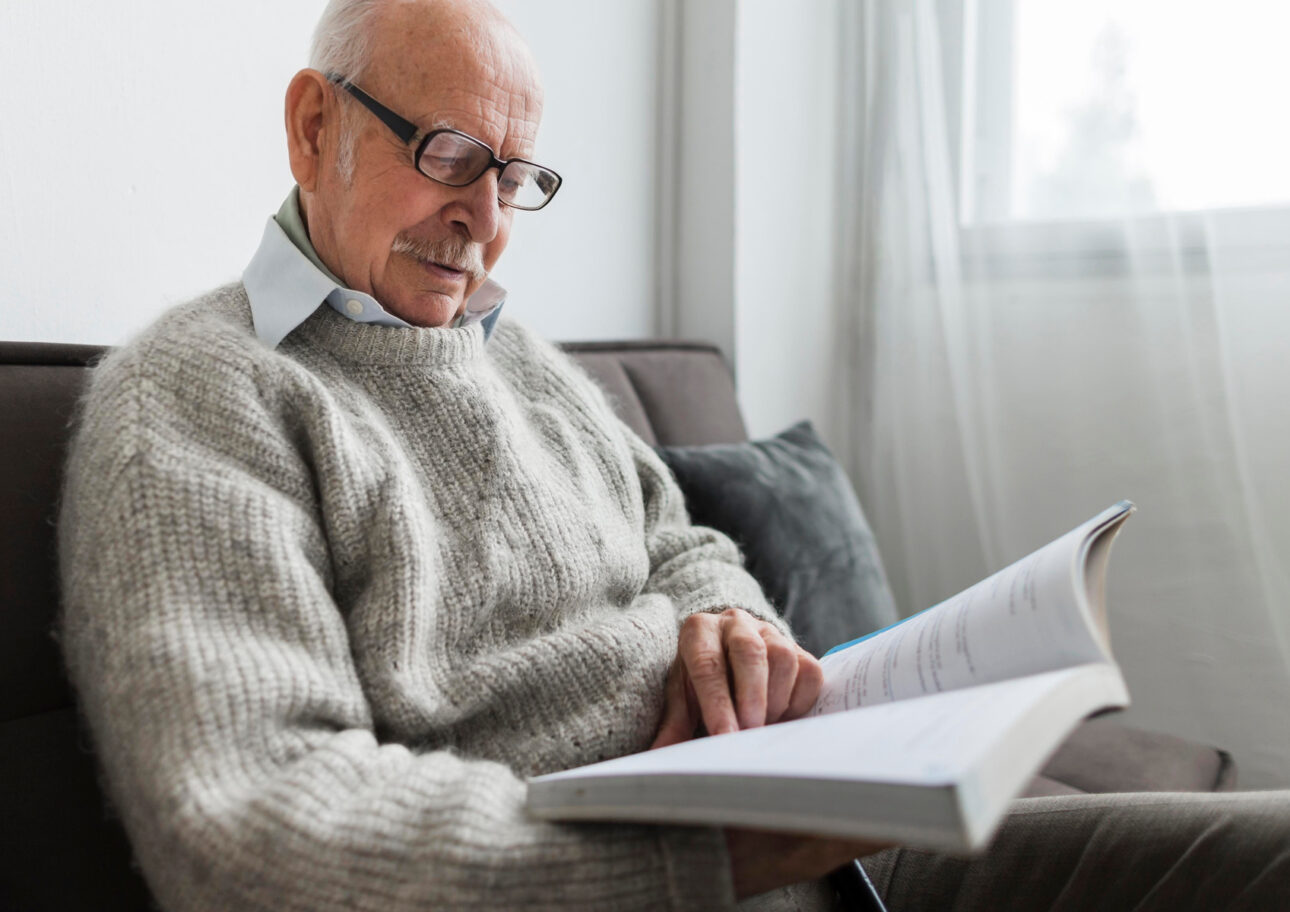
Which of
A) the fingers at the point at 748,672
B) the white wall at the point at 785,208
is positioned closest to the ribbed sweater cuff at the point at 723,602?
the fingers at the point at 748,672

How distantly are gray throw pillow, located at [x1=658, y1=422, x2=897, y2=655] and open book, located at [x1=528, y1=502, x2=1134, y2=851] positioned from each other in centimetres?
57

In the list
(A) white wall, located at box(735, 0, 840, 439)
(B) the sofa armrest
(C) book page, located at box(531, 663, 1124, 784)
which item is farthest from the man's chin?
(A) white wall, located at box(735, 0, 840, 439)

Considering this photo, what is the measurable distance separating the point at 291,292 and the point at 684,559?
1.66 feet

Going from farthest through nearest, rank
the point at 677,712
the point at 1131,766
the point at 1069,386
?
the point at 1069,386
the point at 1131,766
the point at 677,712

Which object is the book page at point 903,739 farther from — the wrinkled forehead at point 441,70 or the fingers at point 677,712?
the wrinkled forehead at point 441,70

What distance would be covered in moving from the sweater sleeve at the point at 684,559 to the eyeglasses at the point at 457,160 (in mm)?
340

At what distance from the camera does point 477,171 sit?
0.99 meters

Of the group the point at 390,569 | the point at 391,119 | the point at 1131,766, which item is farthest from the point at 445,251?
the point at 1131,766

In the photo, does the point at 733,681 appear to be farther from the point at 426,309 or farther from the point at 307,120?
the point at 307,120

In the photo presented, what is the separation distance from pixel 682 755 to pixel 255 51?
104cm

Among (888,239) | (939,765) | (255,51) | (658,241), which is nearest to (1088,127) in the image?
(888,239)

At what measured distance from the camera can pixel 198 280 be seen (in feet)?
3.88

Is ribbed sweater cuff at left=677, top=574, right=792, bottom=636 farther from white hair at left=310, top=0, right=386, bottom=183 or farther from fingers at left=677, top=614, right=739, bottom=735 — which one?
white hair at left=310, top=0, right=386, bottom=183

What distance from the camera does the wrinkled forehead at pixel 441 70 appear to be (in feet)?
3.08
